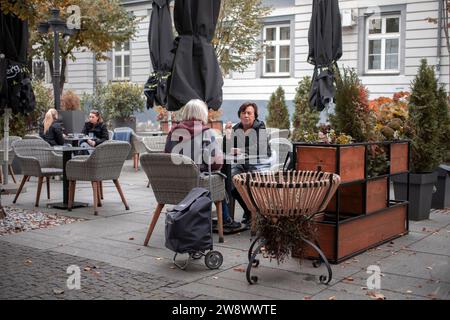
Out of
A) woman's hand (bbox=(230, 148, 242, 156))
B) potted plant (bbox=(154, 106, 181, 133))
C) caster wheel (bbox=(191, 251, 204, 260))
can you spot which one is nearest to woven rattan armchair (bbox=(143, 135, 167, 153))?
woman's hand (bbox=(230, 148, 242, 156))

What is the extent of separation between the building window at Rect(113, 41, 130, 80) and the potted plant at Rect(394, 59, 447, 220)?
2183 cm

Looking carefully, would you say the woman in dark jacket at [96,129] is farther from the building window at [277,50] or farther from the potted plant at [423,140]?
the building window at [277,50]

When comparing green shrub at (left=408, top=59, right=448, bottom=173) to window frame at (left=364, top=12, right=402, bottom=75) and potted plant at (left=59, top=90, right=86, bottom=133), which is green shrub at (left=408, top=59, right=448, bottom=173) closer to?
potted plant at (left=59, top=90, right=86, bottom=133)

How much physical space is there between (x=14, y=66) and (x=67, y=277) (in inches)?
232

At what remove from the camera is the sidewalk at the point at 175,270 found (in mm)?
5121

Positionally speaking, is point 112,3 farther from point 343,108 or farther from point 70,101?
point 343,108

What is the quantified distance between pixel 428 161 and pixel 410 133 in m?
0.49

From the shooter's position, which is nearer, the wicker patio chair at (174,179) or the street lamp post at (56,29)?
the wicker patio chair at (174,179)

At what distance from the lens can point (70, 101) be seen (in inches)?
605

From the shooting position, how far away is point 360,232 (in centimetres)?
654

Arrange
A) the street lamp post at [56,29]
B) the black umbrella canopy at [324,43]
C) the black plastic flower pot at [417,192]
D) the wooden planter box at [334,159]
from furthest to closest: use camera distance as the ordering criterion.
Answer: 1. the street lamp post at [56,29]
2. the black umbrella canopy at [324,43]
3. the black plastic flower pot at [417,192]
4. the wooden planter box at [334,159]

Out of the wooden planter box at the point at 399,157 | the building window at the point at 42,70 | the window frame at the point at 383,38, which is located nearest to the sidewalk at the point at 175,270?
the wooden planter box at the point at 399,157

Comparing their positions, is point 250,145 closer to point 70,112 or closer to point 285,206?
point 285,206

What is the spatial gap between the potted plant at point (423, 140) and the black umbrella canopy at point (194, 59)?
3.25m
